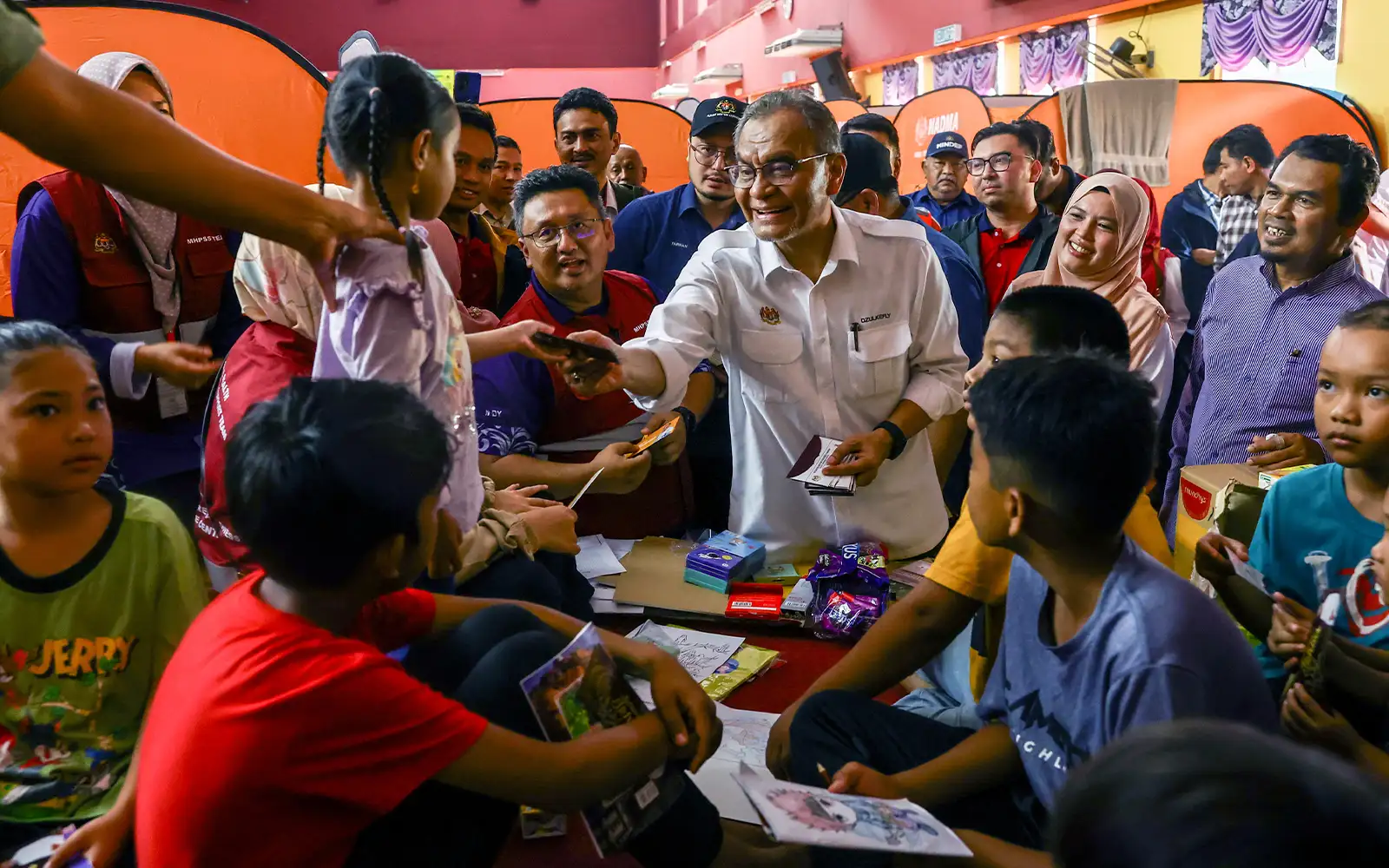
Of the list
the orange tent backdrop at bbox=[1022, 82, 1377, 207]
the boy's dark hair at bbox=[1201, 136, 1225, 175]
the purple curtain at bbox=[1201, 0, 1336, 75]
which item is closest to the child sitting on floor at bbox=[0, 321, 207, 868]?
the boy's dark hair at bbox=[1201, 136, 1225, 175]

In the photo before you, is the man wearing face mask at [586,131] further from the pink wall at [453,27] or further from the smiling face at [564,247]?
the pink wall at [453,27]

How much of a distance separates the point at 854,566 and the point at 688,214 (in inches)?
62.7

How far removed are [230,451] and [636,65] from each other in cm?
2022

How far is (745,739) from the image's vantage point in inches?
73.9

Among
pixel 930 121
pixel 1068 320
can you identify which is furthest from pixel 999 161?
pixel 930 121

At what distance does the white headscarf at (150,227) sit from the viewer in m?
2.17

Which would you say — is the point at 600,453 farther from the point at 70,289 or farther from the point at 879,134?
the point at 879,134

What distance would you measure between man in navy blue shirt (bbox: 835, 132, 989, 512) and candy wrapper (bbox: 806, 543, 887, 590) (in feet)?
1.71

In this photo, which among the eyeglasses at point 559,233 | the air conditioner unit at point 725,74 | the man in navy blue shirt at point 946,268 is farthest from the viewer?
the air conditioner unit at point 725,74

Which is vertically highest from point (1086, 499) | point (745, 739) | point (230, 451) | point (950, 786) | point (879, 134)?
point (879, 134)

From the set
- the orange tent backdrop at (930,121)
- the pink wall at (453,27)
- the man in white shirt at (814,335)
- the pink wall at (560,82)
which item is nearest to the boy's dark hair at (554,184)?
the man in white shirt at (814,335)

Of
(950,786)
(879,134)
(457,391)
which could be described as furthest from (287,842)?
(879,134)

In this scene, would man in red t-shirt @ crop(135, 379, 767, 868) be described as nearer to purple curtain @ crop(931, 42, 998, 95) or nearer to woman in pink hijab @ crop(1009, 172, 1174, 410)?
woman in pink hijab @ crop(1009, 172, 1174, 410)

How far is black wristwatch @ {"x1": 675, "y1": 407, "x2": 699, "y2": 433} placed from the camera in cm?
262
